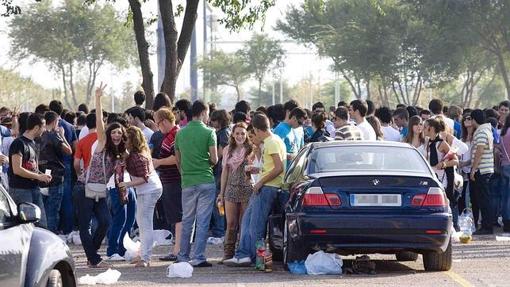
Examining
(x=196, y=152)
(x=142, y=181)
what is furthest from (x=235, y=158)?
(x=142, y=181)

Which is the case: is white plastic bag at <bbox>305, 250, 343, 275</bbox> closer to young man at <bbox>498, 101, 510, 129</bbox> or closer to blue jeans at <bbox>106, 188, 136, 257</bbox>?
blue jeans at <bbox>106, 188, 136, 257</bbox>

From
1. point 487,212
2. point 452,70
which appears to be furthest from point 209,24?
point 487,212

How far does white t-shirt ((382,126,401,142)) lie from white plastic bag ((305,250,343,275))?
604 centimetres

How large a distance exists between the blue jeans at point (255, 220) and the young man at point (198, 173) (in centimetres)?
43

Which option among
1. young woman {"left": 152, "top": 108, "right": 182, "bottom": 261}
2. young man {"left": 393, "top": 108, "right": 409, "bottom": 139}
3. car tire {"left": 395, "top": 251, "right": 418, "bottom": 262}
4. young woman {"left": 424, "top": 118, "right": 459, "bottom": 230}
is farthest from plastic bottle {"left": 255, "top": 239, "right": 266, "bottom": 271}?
young man {"left": 393, "top": 108, "right": 409, "bottom": 139}

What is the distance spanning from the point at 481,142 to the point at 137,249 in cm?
562

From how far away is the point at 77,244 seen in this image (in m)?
19.7

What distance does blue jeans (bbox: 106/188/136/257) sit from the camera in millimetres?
17047

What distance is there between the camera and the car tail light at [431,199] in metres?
14.6

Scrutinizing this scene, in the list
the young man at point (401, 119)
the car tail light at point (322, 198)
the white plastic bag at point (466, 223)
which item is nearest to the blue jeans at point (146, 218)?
the car tail light at point (322, 198)

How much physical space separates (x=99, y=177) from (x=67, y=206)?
4.64 metres

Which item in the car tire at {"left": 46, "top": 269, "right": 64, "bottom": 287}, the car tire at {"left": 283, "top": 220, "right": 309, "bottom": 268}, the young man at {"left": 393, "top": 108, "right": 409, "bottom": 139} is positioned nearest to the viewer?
the car tire at {"left": 46, "top": 269, "right": 64, "bottom": 287}

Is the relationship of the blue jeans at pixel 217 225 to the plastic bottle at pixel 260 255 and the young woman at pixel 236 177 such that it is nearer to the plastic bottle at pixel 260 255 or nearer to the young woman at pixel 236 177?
the young woman at pixel 236 177

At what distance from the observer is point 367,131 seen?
18703mm
